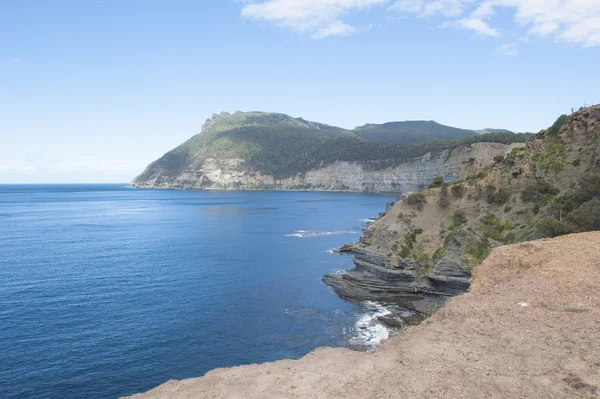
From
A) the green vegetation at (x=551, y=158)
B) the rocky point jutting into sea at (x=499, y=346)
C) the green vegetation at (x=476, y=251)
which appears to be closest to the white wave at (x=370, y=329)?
the green vegetation at (x=476, y=251)

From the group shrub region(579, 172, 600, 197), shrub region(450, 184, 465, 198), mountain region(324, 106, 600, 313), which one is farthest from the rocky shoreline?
shrub region(579, 172, 600, 197)

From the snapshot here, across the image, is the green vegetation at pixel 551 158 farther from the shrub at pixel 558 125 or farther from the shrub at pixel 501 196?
the shrub at pixel 501 196

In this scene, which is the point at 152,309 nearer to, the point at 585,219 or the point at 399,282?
the point at 399,282

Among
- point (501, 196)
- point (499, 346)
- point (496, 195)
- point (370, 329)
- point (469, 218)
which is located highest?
point (496, 195)

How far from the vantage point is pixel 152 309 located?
1694 inches

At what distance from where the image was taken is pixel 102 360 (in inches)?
1228

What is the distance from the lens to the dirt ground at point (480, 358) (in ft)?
40.4

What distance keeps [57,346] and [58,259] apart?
1486 inches

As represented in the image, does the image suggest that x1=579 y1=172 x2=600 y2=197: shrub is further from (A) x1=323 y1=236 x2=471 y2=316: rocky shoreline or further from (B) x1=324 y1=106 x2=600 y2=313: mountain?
(A) x1=323 y1=236 x2=471 y2=316: rocky shoreline

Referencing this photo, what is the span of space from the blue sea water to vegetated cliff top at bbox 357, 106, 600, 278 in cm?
1057

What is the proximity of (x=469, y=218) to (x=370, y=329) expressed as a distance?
60.2 ft

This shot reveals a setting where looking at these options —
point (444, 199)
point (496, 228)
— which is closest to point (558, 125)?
point (444, 199)

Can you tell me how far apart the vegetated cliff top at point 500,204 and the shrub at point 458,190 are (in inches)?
4.1

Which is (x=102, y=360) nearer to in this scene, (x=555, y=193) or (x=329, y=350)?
(x=329, y=350)
